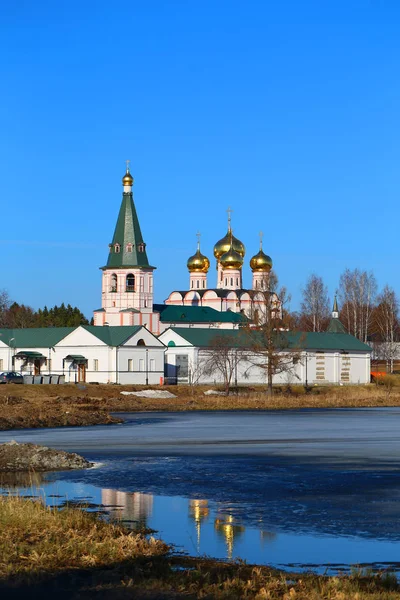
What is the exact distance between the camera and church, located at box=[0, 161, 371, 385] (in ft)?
267

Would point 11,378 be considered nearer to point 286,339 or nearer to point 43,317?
point 286,339

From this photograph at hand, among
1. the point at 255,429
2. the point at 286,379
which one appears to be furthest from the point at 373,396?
the point at 255,429

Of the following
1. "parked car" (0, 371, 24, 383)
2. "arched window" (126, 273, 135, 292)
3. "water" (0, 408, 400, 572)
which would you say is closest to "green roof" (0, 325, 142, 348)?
"parked car" (0, 371, 24, 383)

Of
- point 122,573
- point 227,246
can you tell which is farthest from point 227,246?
point 122,573

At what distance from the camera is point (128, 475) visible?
21.8 meters

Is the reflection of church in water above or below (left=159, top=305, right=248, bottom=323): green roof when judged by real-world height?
below

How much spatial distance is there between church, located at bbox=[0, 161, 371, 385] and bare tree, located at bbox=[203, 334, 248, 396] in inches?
10.1

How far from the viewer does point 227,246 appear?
119 m

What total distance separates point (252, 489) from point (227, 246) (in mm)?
100327

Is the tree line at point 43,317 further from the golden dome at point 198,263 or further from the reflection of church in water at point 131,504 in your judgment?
the reflection of church in water at point 131,504

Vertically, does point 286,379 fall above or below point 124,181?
below

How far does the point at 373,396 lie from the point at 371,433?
35778 mm

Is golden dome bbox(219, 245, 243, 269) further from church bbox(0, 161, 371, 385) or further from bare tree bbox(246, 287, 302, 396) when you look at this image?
bare tree bbox(246, 287, 302, 396)

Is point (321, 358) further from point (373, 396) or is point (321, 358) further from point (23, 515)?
point (23, 515)
